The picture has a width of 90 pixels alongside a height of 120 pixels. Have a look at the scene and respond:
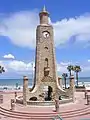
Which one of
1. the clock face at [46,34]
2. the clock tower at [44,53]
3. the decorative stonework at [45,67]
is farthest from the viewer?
the clock face at [46,34]

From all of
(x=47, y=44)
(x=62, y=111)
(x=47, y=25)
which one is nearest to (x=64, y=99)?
(x=62, y=111)

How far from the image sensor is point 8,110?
28094 millimetres

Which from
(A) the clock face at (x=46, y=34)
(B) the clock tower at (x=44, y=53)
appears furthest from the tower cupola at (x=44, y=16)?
(A) the clock face at (x=46, y=34)

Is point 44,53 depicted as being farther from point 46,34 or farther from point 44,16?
point 44,16

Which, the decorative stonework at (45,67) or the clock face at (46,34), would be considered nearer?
the decorative stonework at (45,67)

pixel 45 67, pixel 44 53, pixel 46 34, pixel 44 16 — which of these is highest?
pixel 44 16

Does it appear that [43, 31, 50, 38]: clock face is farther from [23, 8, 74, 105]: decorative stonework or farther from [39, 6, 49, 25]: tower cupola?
[39, 6, 49, 25]: tower cupola

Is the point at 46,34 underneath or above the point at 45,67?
above

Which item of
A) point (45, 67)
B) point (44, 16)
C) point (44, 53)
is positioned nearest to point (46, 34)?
point (44, 16)

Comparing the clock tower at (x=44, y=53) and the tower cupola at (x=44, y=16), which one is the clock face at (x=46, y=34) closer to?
the clock tower at (x=44, y=53)

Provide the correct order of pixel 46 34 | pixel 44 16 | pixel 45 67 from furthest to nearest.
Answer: pixel 44 16 → pixel 46 34 → pixel 45 67

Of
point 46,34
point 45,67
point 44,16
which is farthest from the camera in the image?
point 44,16

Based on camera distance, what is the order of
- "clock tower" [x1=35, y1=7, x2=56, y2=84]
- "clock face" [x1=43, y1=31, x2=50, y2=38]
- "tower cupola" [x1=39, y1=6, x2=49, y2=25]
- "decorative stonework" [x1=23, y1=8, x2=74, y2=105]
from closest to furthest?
"decorative stonework" [x1=23, y1=8, x2=74, y2=105]
"clock tower" [x1=35, y1=7, x2=56, y2=84]
"tower cupola" [x1=39, y1=6, x2=49, y2=25]
"clock face" [x1=43, y1=31, x2=50, y2=38]

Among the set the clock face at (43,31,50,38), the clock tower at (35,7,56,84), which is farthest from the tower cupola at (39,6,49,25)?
the clock face at (43,31,50,38)
